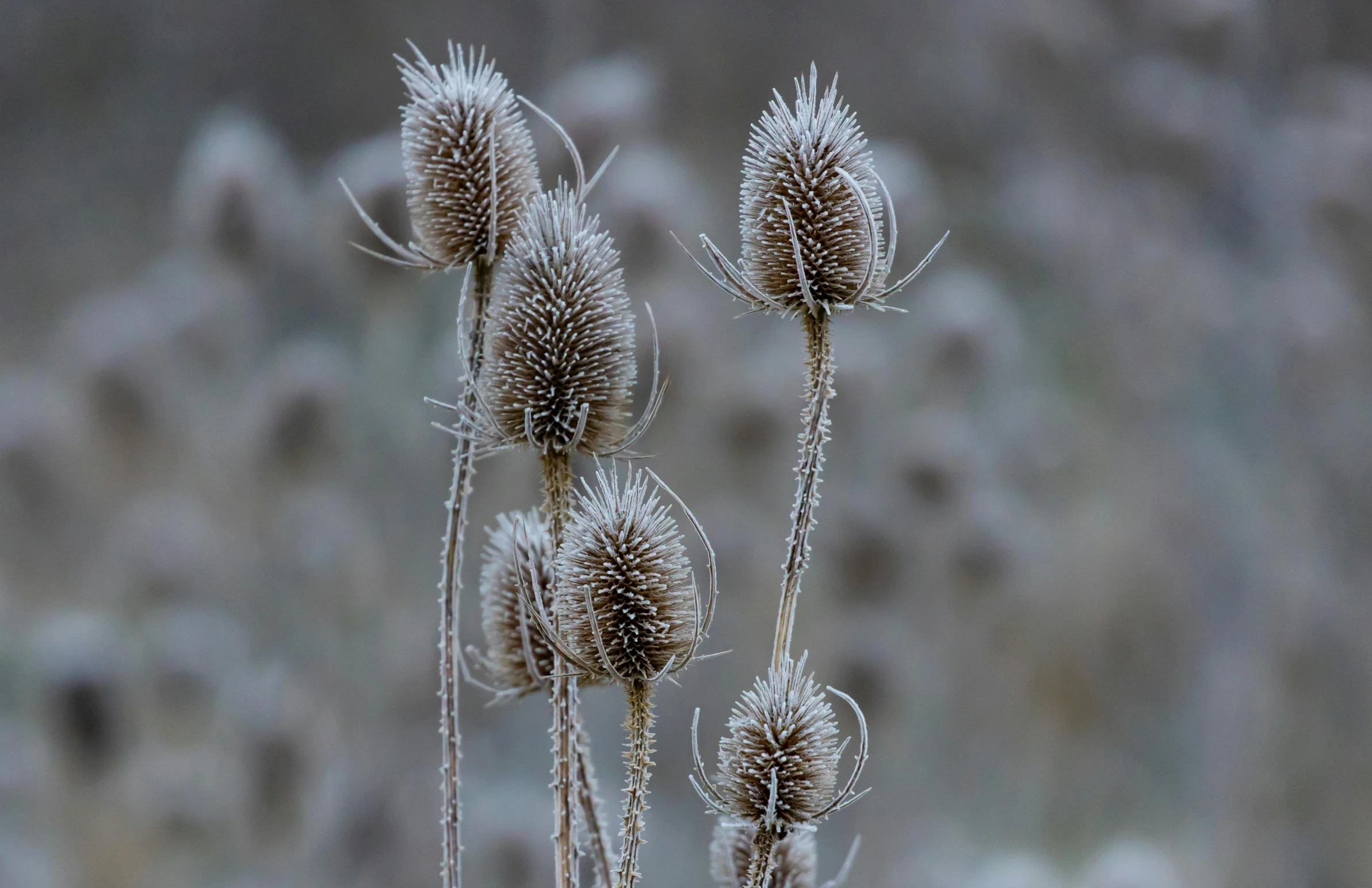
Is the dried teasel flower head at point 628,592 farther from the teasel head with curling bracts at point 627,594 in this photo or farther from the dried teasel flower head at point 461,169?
the dried teasel flower head at point 461,169

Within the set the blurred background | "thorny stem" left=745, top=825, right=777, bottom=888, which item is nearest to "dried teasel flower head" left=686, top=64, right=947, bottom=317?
"thorny stem" left=745, top=825, right=777, bottom=888

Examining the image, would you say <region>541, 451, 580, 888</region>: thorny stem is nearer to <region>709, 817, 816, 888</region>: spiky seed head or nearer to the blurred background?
<region>709, 817, 816, 888</region>: spiky seed head

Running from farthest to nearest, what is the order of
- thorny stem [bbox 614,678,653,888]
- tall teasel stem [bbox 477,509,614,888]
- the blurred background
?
the blurred background
tall teasel stem [bbox 477,509,614,888]
thorny stem [bbox 614,678,653,888]

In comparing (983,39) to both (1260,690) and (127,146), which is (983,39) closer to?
(1260,690)

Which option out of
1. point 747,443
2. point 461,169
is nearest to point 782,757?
point 461,169

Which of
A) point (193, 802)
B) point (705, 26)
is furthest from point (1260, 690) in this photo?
point (193, 802)
